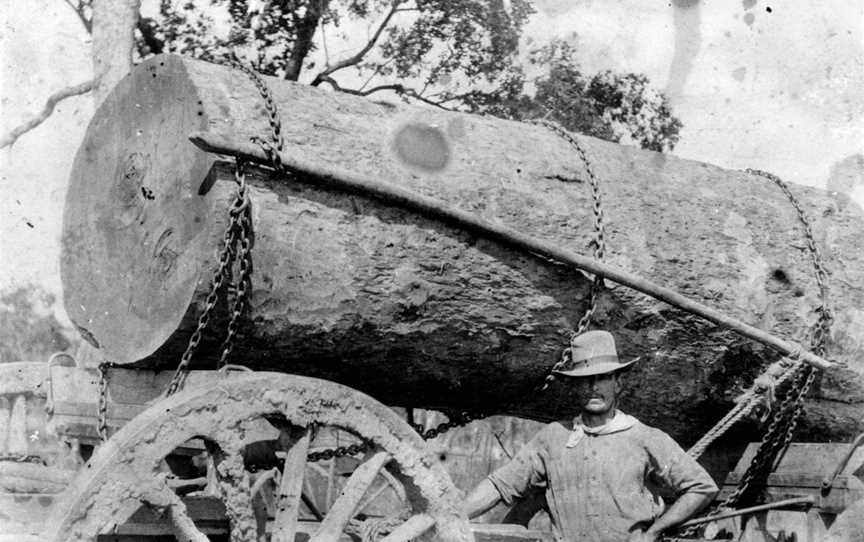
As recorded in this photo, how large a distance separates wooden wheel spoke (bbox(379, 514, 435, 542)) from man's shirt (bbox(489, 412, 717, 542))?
26.2 inches

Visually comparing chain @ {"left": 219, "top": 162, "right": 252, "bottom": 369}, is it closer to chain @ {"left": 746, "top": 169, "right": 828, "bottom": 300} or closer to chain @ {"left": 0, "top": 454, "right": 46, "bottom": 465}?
chain @ {"left": 0, "top": 454, "right": 46, "bottom": 465}

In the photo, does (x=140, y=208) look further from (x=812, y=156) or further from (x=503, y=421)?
(x=503, y=421)

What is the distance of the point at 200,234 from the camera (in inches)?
159

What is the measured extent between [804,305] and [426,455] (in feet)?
7.59

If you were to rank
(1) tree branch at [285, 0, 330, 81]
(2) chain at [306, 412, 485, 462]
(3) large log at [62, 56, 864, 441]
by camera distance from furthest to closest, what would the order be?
1. (1) tree branch at [285, 0, 330, 81]
2. (2) chain at [306, 412, 485, 462]
3. (3) large log at [62, 56, 864, 441]

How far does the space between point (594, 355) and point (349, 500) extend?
1238 millimetres

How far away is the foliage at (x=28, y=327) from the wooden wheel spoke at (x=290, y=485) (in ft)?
95.3

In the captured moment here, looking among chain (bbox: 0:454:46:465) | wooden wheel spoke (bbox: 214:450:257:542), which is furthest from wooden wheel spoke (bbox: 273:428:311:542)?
chain (bbox: 0:454:46:465)

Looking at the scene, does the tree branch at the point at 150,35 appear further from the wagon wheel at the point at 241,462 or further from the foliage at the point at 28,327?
the foliage at the point at 28,327

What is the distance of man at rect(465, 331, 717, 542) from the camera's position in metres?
4.46

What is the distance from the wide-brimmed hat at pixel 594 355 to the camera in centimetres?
455

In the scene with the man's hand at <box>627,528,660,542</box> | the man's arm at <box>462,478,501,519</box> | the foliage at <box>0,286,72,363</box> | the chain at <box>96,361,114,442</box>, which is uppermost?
the chain at <box>96,361,114,442</box>

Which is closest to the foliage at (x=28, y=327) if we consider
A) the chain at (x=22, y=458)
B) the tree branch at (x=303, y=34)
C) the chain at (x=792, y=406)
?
the tree branch at (x=303, y=34)

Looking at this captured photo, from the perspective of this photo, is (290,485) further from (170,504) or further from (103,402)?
(103,402)
